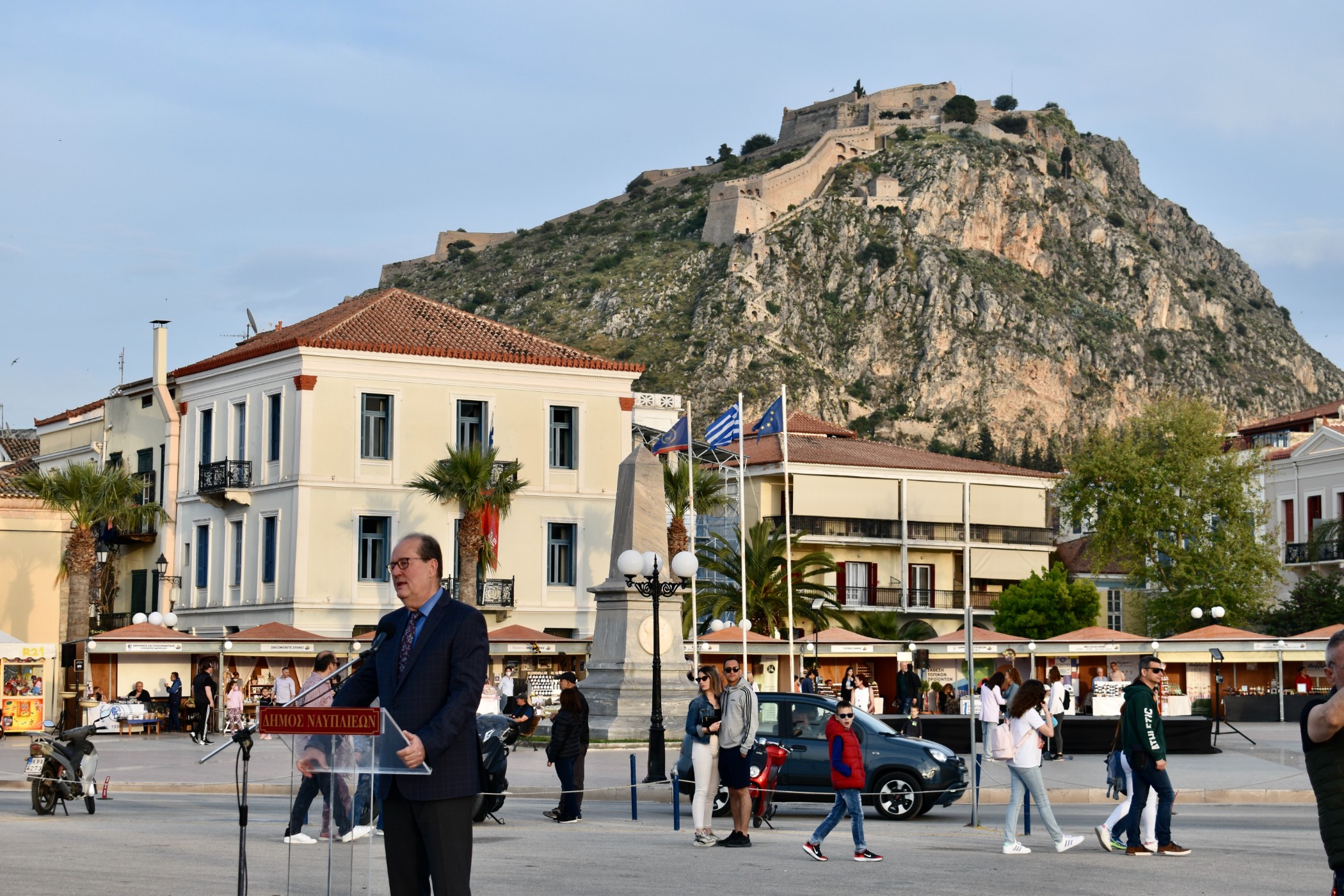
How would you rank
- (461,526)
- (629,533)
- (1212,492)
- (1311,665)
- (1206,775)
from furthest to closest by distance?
(1212,492) < (1311,665) < (461,526) < (629,533) < (1206,775)

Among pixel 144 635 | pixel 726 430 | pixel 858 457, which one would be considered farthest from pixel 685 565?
pixel 858 457

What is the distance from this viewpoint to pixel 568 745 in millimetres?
18812

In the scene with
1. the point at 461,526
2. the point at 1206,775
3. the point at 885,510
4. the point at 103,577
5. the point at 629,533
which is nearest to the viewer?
the point at 1206,775

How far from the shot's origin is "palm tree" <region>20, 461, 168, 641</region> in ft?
155

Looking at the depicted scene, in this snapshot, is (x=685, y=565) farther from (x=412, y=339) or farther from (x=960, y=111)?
(x=960, y=111)

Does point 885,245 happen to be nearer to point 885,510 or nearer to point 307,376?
point 885,510

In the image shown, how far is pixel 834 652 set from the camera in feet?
178

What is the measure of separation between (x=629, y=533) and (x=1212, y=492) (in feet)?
129

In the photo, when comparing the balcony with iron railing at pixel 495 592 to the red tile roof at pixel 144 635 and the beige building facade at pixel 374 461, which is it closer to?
the beige building facade at pixel 374 461

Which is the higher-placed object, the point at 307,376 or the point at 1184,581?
the point at 307,376

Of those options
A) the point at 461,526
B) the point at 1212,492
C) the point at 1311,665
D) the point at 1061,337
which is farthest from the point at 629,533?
the point at 1061,337

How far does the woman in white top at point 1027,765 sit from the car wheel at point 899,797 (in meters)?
3.76

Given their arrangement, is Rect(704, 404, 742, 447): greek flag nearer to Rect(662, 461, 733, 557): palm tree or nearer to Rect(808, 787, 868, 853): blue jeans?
Rect(662, 461, 733, 557): palm tree

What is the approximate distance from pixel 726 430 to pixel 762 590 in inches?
429
